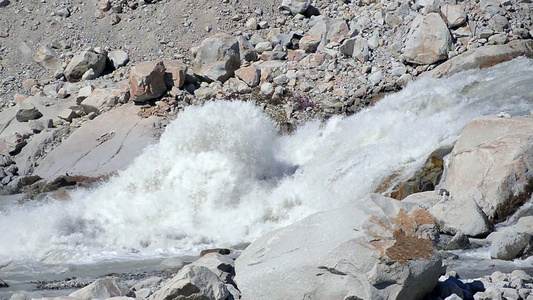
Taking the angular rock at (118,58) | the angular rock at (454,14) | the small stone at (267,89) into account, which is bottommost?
the angular rock at (118,58)

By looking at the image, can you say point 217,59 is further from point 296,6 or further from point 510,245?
point 510,245

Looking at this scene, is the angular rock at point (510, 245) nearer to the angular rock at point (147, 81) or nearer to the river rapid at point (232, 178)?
the river rapid at point (232, 178)

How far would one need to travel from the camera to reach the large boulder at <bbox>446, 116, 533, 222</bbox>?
10.2m

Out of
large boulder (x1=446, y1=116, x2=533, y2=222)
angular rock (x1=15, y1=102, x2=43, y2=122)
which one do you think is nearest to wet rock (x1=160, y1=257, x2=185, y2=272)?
large boulder (x1=446, y1=116, x2=533, y2=222)

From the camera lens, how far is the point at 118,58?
20.5 m

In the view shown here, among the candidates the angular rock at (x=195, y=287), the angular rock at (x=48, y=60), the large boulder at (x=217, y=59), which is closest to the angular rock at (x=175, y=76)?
the large boulder at (x=217, y=59)

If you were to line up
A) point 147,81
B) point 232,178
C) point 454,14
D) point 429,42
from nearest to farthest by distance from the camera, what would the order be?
point 232,178, point 429,42, point 454,14, point 147,81

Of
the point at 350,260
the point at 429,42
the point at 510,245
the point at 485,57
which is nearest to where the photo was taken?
the point at 350,260

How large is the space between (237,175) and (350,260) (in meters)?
7.15

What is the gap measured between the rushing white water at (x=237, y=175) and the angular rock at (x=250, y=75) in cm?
307

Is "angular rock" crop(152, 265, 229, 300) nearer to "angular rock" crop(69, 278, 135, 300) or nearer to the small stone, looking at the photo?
"angular rock" crop(69, 278, 135, 300)

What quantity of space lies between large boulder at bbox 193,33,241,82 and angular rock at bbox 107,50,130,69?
→ 2.66m

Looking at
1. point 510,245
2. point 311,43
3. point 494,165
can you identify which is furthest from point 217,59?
point 510,245

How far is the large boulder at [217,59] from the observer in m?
18.3
